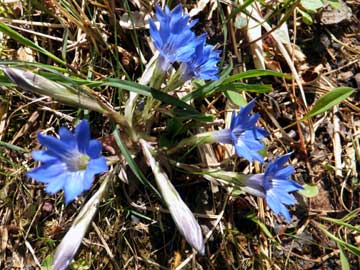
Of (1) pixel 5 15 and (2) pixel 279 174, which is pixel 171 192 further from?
(1) pixel 5 15

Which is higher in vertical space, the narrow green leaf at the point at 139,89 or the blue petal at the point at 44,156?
the narrow green leaf at the point at 139,89

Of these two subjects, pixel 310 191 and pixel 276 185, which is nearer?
pixel 276 185

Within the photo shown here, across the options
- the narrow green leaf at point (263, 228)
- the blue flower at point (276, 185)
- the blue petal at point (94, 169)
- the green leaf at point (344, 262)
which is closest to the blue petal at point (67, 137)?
the blue petal at point (94, 169)

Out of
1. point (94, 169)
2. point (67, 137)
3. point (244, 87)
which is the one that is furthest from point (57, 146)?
point (244, 87)

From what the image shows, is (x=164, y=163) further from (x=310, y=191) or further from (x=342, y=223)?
(x=342, y=223)

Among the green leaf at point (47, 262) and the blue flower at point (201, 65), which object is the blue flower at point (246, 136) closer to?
the blue flower at point (201, 65)

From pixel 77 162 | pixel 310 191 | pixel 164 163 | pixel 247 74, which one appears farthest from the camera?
pixel 310 191
